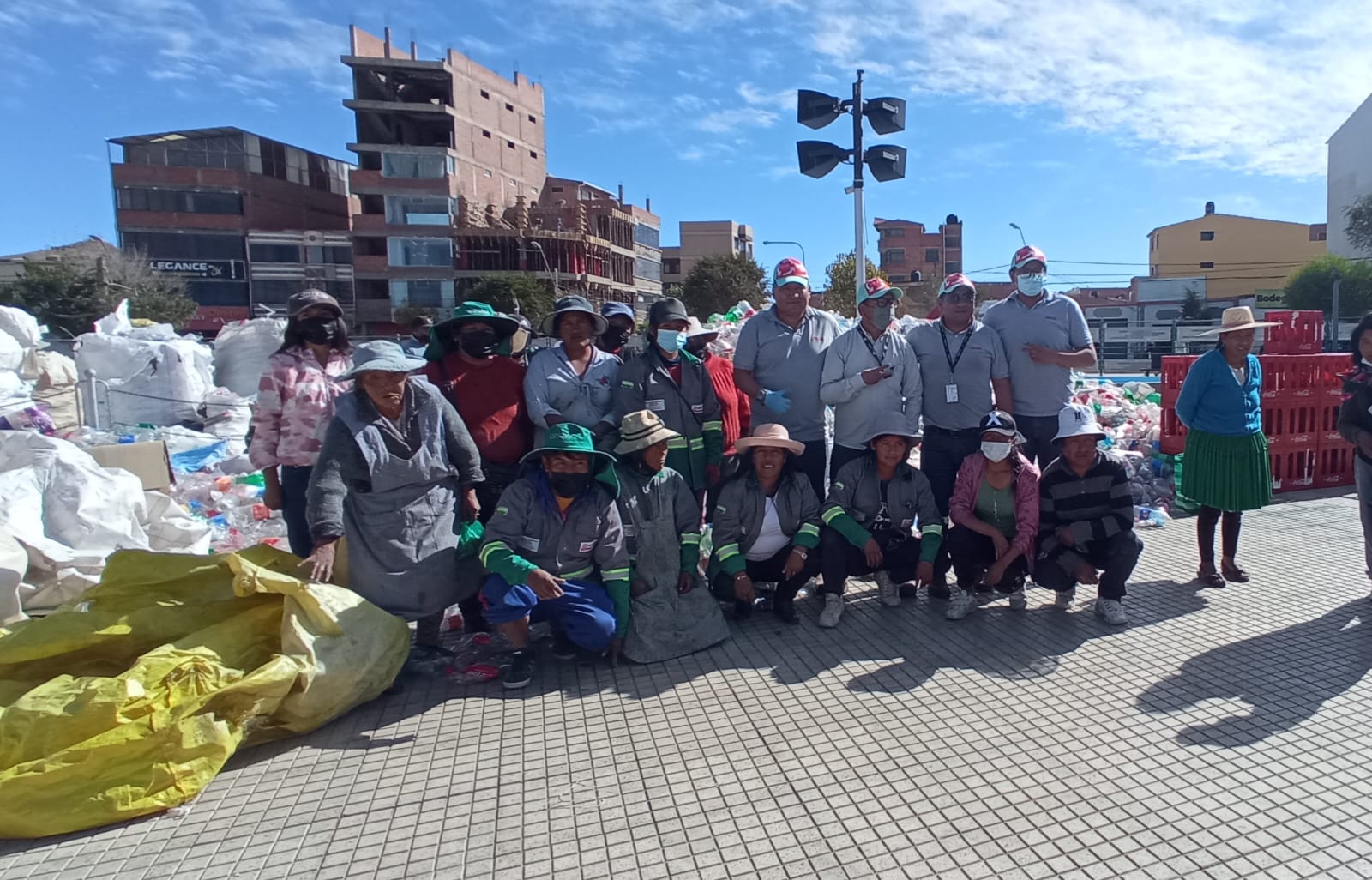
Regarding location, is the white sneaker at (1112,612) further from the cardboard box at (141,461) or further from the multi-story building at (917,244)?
the multi-story building at (917,244)

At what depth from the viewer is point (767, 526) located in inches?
176

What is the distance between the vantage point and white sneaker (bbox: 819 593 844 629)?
4.34 metres

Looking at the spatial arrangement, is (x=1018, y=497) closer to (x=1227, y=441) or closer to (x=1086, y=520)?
(x=1086, y=520)

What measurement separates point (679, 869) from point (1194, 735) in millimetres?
2090

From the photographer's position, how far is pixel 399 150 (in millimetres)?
49719

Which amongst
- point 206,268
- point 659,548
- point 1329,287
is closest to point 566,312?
point 659,548

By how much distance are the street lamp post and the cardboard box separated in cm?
648

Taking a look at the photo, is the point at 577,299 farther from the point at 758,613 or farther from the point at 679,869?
the point at 679,869

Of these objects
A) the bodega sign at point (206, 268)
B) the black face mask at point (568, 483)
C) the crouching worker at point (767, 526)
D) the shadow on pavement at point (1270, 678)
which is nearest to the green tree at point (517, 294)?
the bodega sign at point (206, 268)

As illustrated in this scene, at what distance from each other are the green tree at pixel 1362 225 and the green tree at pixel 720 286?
127 ft

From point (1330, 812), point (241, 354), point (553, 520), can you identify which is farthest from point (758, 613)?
point (241, 354)

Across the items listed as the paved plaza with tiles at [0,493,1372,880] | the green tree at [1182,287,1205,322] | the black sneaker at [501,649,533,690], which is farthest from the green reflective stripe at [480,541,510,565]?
the green tree at [1182,287,1205,322]

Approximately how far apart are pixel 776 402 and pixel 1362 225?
2502 inches

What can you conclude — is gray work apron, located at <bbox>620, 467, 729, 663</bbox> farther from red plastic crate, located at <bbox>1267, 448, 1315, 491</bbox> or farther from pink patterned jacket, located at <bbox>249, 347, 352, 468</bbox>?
red plastic crate, located at <bbox>1267, 448, 1315, 491</bbox>
